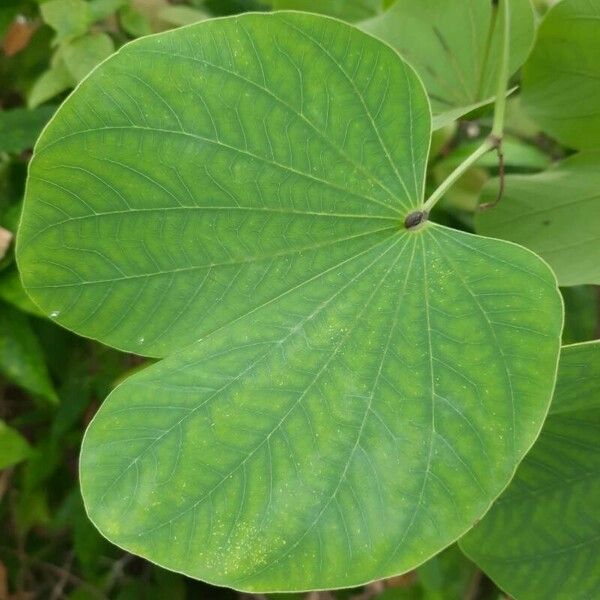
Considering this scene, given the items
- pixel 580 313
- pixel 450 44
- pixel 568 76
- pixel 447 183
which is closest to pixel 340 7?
pixel 450 44

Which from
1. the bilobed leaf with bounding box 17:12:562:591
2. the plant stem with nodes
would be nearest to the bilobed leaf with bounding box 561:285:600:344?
the plant stem with nodes

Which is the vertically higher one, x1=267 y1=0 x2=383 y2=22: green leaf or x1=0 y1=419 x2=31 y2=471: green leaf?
x1=267 y1=0 x2=383 y2=22: green leaf

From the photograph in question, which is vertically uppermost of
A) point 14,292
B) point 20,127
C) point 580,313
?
point 20,127

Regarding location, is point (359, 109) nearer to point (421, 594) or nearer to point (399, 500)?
point (399, 500)

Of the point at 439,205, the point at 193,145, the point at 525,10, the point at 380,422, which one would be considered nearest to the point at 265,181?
the point at 193,145

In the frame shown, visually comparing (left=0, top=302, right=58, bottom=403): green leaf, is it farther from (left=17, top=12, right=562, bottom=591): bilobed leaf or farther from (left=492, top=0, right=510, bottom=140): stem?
(left=492, top=0, right=510, bottom=140): stem

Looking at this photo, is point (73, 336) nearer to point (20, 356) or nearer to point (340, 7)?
point (20, 356)
